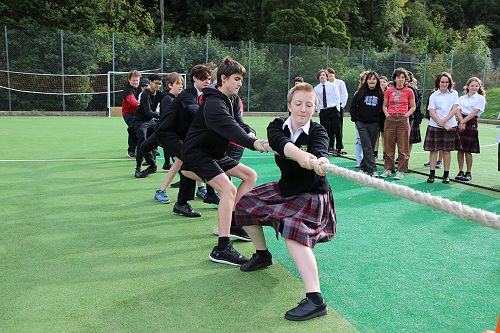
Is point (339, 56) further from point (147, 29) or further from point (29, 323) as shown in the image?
point (29, 323)

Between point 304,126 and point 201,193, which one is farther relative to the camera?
point 201,193

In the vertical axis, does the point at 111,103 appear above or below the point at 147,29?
below

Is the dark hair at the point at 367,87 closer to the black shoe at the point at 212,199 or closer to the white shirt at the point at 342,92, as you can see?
the white shirt at the point at 342,92

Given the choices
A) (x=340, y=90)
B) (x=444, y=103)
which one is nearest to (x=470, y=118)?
(x=444, y=103)

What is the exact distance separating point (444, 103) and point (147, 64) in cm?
1727

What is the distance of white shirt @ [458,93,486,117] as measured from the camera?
8.98 m

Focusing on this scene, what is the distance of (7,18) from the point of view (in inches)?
1200

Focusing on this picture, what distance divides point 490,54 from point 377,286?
83.8ft

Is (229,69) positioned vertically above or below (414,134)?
above

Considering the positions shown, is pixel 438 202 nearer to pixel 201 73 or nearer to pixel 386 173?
pixel 201 73

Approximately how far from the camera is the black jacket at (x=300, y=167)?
394cm

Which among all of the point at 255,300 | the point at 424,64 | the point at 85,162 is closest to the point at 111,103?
the point at 85,162

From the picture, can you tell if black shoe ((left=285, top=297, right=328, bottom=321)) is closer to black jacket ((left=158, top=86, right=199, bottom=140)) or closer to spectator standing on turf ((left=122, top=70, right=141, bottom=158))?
black jacket ((left=158, top=86, right=199, bottom=140))

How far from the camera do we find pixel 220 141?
16.4 feet
